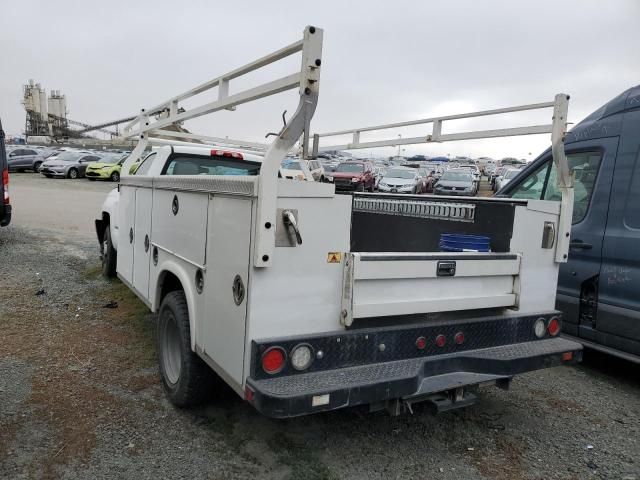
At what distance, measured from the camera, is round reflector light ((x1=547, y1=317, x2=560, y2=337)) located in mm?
3541

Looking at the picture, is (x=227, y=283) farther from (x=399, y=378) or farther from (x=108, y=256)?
(x=108, y=256)

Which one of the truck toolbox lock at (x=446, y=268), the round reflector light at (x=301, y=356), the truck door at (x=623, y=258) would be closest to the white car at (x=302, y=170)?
the truck toolbox lock at (x=446, y=268)

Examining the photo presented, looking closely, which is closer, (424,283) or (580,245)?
(424,283)

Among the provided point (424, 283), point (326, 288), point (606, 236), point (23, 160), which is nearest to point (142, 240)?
point (326, 288)

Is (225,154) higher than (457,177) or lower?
lower

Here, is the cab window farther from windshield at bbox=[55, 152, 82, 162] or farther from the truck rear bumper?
windshield at bbox=[55, 152, 82, 162]

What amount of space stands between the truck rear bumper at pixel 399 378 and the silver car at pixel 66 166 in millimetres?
29762

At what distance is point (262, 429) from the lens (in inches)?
133

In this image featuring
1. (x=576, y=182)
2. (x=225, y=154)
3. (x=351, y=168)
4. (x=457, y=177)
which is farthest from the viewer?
(x=457, y=177)

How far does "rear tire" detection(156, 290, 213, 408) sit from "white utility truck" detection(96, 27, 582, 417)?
1 cm

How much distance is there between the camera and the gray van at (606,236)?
4.19 meters

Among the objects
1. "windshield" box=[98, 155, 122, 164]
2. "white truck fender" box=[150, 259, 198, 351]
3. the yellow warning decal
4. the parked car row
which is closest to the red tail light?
"white truck fender" box=[150, 259, 198, 351]

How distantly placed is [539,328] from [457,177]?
2228cm

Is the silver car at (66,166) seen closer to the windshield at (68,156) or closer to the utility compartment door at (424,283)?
the windshield at (68,156)
